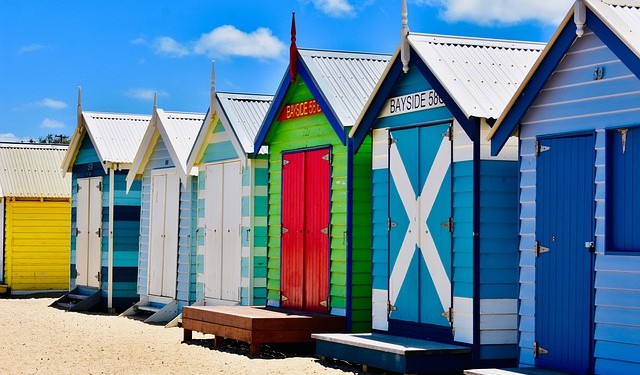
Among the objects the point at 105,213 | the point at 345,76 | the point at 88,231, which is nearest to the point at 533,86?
the point at 345,76

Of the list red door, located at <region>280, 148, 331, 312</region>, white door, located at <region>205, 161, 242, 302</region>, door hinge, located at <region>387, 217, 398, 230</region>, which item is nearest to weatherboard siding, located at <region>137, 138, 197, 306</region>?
white door, located at <region>205, 161, 242, 302</region>

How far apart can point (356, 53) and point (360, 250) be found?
3.04m

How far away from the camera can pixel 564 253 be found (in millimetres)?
10156

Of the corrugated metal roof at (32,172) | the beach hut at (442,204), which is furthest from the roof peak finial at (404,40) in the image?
the corrugated metal roof at (32,172)

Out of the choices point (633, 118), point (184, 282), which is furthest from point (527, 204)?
point (184, 282)

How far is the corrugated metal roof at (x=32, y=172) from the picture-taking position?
2780 cm

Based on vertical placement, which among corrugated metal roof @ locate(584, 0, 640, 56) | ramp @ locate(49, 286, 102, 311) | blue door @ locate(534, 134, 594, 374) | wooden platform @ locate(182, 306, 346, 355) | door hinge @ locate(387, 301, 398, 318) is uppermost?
corrugated metal roof @ locate(584, 0, 640, 56)

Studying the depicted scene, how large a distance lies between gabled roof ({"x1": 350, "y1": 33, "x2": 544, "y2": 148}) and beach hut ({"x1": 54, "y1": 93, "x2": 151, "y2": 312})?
10311 mm

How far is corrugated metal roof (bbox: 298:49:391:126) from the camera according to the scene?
14371 millimetres

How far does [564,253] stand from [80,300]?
15462mm

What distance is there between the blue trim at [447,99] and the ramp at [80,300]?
12487 millimetres

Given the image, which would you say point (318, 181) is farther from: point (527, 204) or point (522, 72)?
point (527, 204)

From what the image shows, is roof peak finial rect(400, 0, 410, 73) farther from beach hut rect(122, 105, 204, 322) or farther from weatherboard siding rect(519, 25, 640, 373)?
beach hut rect(122, 105, 204, 322)

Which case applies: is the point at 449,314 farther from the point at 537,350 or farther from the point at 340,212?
the point at 340,212
